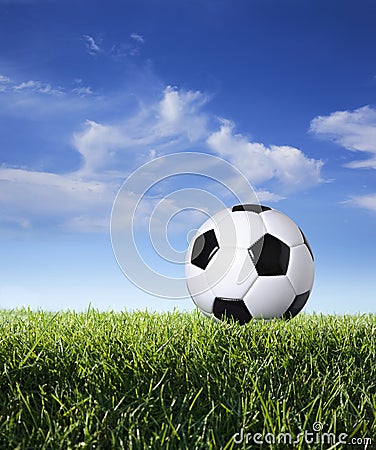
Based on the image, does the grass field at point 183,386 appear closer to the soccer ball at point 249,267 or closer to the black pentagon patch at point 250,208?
the soccer ball at point 249,267

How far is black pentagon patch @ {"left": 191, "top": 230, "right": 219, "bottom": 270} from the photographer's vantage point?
4.54 metres

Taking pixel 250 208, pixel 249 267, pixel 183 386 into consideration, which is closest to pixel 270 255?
pixel 249 267

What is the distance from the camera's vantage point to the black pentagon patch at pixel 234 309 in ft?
14.6

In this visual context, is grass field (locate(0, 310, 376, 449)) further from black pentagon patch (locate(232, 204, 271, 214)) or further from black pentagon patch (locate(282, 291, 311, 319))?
black pentagon patch (locate(232, 204, 271, 214))

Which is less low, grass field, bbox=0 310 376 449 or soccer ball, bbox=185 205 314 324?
soccer ball, bbox=185 205 314 324

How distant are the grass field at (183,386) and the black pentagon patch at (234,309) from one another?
0.32m

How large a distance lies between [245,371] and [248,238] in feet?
4.80

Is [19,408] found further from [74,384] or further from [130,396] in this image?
[130,396]

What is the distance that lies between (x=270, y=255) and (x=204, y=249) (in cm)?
57

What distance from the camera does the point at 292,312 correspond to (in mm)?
4684

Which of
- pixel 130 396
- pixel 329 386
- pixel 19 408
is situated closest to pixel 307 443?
pixel 329 386

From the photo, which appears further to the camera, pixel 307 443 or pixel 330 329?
pixel 330 329

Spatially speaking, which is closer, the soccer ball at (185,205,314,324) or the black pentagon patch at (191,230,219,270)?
the soccer ball at (185,205,314,324)

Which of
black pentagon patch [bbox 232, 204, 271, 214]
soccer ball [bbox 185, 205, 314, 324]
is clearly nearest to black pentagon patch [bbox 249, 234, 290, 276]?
soccer ball [bbox 185, 205, 314, 324]
